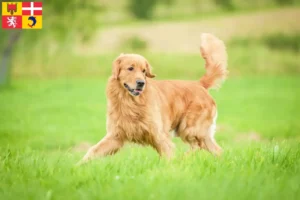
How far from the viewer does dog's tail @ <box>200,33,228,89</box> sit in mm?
5707

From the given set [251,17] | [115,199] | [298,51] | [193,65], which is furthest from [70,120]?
[251,17]

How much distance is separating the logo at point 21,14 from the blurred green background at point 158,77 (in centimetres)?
165

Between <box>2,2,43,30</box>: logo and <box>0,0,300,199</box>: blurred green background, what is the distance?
5.42 ft

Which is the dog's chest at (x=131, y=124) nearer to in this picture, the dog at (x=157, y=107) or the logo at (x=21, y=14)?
the dog at (x=157, y=107)

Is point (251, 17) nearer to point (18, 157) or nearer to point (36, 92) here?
point (36, 92)

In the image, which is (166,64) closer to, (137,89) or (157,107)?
(157,107)

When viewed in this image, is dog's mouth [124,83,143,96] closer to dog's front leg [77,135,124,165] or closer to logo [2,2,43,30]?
dog's front leg [77,135,124,165]

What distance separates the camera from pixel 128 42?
20.6 m

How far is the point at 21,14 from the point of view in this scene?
7.04 metres

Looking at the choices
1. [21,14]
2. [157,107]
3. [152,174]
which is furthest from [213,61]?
[21,14]

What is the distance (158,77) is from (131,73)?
12.4 meters

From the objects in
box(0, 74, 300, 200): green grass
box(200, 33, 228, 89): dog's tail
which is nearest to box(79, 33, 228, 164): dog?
box(200, 33, 228, 89): dog's tail

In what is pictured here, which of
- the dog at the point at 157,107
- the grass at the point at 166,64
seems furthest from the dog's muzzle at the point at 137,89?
the grass at the point at 166,64

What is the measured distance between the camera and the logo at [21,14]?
6973 mm
